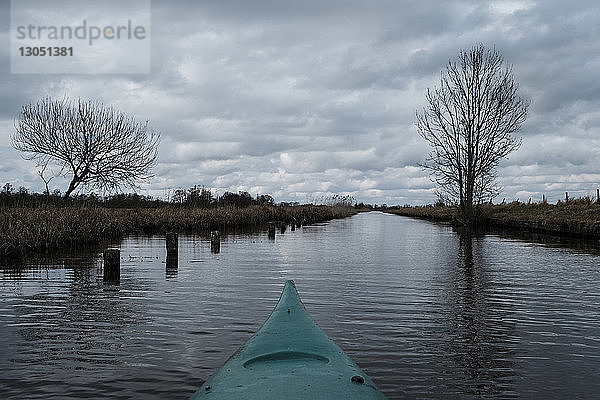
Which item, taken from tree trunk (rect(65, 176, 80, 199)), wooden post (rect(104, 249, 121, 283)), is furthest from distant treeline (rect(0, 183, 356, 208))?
wooden post (rect(104, 249, 121, 283))

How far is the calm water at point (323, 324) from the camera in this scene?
4.35 m

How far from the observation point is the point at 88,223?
15.6 m

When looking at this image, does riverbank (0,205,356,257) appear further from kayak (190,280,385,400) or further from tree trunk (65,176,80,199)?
kayak (190,280,385,400)

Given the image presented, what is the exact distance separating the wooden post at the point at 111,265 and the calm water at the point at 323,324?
0.99 feet

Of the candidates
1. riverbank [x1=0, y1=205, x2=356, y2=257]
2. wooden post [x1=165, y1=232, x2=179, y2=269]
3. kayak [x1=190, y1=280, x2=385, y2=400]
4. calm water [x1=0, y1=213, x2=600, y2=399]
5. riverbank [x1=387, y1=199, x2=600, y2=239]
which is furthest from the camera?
riverbank [x1=387, y1=199, x2=600, y2=239]

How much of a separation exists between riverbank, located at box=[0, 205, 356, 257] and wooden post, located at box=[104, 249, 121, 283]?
4038 mm

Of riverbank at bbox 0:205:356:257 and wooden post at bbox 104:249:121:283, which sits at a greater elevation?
riverbank at bbox 0:205:356:257

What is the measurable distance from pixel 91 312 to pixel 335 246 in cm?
1155

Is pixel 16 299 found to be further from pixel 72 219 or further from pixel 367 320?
pixel 72 219

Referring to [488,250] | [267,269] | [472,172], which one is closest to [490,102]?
[472,172]

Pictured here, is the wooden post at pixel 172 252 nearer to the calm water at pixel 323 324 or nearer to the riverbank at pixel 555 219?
the calm water at pixel 323 324

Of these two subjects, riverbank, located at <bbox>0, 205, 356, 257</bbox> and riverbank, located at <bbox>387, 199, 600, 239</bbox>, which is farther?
riverbank, located at <bbox>387, 199, 600, 239</bbox>

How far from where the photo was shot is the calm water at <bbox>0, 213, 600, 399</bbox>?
171 inches

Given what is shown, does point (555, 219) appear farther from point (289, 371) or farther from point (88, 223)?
point (289, 371)
